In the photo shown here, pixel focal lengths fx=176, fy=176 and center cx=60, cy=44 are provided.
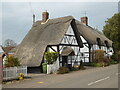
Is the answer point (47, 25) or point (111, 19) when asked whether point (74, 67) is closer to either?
point (47, 25)

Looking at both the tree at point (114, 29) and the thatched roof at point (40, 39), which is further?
the tree at point (114, 29)

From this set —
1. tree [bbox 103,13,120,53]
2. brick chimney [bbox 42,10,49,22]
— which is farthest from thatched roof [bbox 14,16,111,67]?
tree [bbox 103,13,120,53]

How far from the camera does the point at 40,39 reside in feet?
84.3

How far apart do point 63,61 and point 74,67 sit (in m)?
1.82

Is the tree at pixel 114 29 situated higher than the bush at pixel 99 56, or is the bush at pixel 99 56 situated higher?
the tree at pixel 114 29

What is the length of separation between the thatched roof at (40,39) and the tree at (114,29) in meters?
23.4

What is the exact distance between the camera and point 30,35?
92.7 feet

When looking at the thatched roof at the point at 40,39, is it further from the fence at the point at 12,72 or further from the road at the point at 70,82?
the road at the point at 70,82

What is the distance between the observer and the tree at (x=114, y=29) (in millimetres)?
48216

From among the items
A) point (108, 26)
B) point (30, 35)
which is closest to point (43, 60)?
point (30, 35)

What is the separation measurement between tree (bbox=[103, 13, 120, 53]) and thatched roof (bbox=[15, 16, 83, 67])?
23.4m

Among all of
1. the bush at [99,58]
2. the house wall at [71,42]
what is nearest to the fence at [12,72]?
the house wall at [71,42]

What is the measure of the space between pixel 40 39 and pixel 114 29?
2883 centimetres

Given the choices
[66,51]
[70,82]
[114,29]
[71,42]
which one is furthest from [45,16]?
Result: [114,29]
